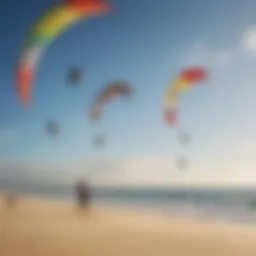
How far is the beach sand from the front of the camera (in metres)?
1.42

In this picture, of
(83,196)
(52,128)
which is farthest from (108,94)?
(83,196)

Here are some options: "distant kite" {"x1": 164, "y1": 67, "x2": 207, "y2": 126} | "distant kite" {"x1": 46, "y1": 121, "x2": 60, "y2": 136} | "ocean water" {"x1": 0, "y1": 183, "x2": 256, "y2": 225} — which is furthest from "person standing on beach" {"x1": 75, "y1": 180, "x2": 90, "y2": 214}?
"distant kite" {"x1": 164, "y1": 67, "x2": 207, "y2": 126}

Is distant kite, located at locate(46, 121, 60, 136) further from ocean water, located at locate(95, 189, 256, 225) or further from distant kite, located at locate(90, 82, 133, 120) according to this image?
ocean water, located at locate(95, 189, 256, 225)

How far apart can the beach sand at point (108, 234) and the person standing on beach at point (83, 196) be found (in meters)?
0.02

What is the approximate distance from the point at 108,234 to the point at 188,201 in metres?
0.24

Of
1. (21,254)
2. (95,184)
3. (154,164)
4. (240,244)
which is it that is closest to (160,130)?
(154,164)

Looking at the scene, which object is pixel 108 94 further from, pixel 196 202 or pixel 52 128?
pixel 196 202

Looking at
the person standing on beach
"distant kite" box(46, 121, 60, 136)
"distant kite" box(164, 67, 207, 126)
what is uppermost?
→ "distant kite" box(164, 67, 207, 126)

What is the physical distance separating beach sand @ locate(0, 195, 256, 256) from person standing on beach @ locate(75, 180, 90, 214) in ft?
0.08

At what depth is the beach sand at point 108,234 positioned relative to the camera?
55.8 inches

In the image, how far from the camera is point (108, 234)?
145 centimetres

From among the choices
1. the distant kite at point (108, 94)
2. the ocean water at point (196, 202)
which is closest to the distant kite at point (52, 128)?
the distant kite at point (108, 94)

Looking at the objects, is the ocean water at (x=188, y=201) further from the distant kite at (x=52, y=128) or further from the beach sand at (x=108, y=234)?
the distant kite at (x=52, y=128)

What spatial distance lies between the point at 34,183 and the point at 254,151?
63cm
